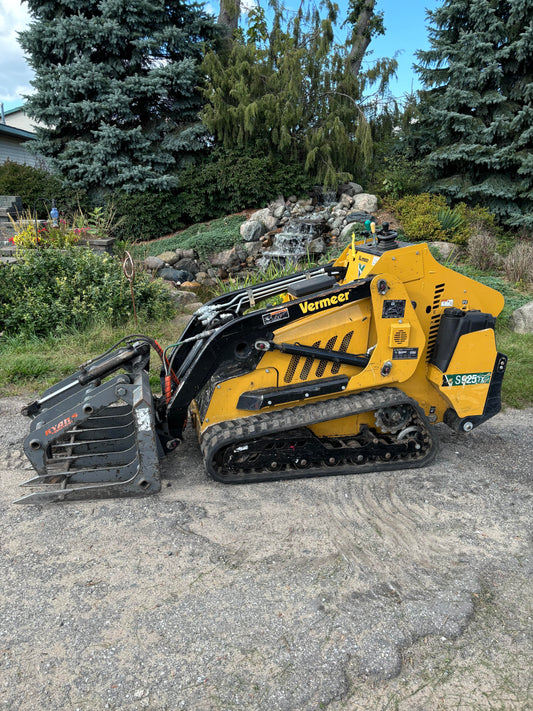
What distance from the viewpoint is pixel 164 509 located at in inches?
144

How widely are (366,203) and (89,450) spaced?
10832 millimetres

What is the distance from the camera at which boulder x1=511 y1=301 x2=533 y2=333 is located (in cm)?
790

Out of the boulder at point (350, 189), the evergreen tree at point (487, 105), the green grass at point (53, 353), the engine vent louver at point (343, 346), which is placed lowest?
the green grass at point (53, 353)

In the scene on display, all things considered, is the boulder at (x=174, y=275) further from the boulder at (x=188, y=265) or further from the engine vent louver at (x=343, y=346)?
the engine vent louver at (x=343, y=346)

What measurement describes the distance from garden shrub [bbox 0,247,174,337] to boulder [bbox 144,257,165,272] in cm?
380

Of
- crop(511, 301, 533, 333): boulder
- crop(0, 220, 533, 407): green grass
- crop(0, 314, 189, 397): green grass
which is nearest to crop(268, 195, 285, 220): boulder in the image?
crop(0, 220, 533, 407): green grass

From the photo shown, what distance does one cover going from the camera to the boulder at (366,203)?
13.0m

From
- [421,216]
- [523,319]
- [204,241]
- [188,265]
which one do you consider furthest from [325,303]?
[204,241]

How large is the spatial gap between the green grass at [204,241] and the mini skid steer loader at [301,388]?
8882 mm

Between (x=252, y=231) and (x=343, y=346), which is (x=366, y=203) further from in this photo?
(x=343, y=346)

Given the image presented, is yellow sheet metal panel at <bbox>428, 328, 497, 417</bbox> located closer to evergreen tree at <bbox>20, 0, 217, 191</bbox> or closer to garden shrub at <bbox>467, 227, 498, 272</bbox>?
garden shrub at <bbox>467, 227, 498, 272</bbox>

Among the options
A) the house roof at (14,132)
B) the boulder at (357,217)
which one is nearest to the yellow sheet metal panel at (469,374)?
the boulder at (357,217)

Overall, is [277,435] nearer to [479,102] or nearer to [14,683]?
[14,683]

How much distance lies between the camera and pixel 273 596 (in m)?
2.87
